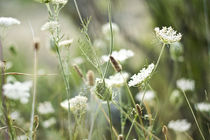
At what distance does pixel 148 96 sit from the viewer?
2.64 feet

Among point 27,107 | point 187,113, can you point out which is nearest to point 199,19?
point 187,113

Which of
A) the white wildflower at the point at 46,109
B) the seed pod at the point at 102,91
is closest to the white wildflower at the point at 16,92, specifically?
the seed pod at the point at 102,91

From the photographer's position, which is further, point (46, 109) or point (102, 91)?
point (46, 109)

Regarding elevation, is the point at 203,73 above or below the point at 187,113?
above

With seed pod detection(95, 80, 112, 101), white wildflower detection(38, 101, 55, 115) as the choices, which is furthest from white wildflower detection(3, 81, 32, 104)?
white wildflower detection(38, 101, 55, 115)

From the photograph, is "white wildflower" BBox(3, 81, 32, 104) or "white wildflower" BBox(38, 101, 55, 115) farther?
"white wildflower" BBox(38, 101, 55, 115)

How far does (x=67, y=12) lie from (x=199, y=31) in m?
0.64

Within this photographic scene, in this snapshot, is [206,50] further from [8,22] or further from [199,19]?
[8,22]

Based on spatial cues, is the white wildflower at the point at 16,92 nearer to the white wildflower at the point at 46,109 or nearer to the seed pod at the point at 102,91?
the seed pod at the point at 102,91

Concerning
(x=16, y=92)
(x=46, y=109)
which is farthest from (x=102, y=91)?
(x=46, y=109)

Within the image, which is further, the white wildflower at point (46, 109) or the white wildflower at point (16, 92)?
the white wildflower at point (46, 109)

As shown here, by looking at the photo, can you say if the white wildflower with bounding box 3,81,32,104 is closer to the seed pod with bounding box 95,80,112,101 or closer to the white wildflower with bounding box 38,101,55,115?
Answer: the seed pod with bounding box 95,80,112,101

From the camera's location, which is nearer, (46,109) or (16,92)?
(16,92)

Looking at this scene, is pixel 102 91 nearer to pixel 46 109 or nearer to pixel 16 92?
pixel 16 92
